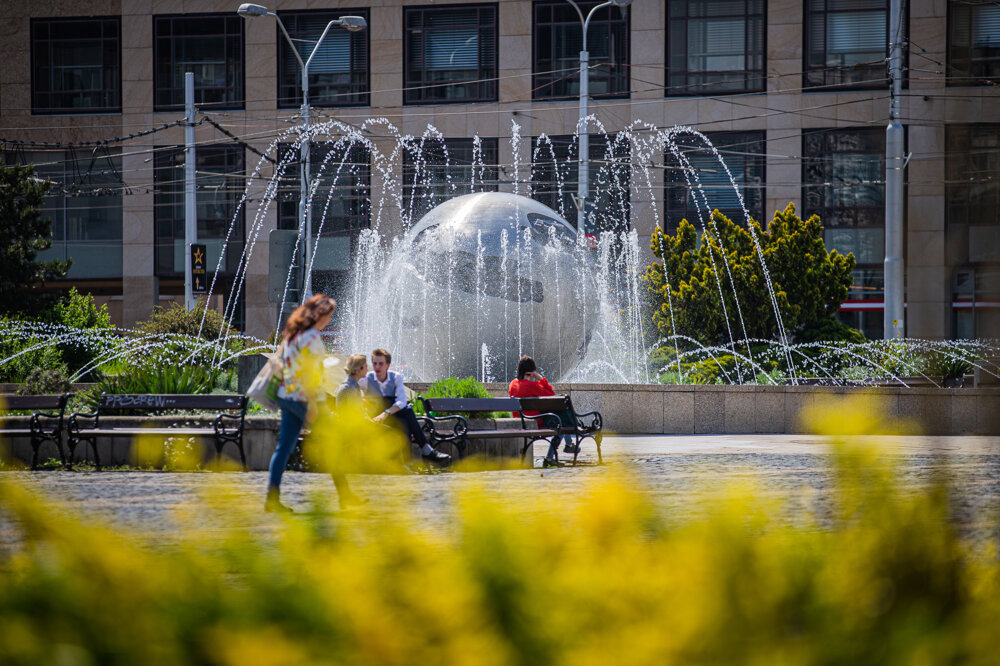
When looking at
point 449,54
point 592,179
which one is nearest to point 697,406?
point 592,179

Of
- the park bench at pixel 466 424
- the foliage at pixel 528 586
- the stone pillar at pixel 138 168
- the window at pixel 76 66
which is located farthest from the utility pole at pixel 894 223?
the window at pixel 76 66

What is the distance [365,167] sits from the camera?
41.2 meters

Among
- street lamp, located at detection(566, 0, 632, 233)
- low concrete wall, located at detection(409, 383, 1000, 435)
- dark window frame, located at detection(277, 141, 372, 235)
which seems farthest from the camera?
dark window frame, located at detection(277, 141, 372, 235)

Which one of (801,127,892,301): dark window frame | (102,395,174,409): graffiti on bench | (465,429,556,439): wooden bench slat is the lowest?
(465,429,556,439): wooden bench slat

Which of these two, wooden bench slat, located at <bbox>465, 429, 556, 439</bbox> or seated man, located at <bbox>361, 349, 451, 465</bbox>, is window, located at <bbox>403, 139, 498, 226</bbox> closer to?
wooden bench slat, located at <bbox>465, 429, 556, 439</bbox>

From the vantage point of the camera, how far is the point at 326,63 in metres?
43.1

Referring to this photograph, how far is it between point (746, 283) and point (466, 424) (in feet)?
51.2

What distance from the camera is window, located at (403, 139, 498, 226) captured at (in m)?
40.2

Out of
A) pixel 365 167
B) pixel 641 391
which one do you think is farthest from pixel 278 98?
pixel 641 391

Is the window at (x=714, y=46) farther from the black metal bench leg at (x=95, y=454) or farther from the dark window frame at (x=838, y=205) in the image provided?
the black metal bench leg at (x=95, y=454)

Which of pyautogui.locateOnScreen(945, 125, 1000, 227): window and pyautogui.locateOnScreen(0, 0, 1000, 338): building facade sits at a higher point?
pyautogui.locateOnScreen(0, 0, 1000, 338): building facade

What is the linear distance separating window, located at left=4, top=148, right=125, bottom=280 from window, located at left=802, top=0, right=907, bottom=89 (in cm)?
2527

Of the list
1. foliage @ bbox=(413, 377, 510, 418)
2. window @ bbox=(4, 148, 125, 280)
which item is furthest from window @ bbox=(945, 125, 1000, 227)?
window @ bbox=(4, 148, 125, 280)

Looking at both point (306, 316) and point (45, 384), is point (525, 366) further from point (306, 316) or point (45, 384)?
point (45, 384)
